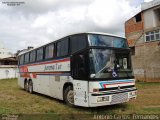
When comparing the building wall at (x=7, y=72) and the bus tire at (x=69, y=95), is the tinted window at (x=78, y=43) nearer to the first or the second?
the bus tire at (x=69, y=95)

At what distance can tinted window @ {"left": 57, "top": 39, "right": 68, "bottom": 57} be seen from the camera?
1065 cm

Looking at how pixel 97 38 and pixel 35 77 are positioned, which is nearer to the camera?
pixel 97 38

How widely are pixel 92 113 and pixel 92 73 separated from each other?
1630mm

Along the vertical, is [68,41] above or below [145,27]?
below

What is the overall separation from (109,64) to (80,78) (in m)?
1.29

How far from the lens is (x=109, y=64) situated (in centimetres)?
895

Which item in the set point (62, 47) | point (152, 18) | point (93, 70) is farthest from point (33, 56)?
point (152, 18)

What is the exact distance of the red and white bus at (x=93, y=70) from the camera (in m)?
8.64

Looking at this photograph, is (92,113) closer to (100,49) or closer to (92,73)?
(92,73)

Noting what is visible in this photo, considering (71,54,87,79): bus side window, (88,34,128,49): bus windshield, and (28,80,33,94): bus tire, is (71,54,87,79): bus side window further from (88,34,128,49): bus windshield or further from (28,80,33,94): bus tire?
(28,80,33,94): bus tire

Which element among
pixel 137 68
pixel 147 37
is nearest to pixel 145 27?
pixel 147 37

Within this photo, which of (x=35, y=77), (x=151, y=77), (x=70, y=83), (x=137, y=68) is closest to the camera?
(x=70, y=83)

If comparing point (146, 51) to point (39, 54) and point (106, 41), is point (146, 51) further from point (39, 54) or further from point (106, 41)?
point (106, 41)

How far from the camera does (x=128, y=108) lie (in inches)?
382
